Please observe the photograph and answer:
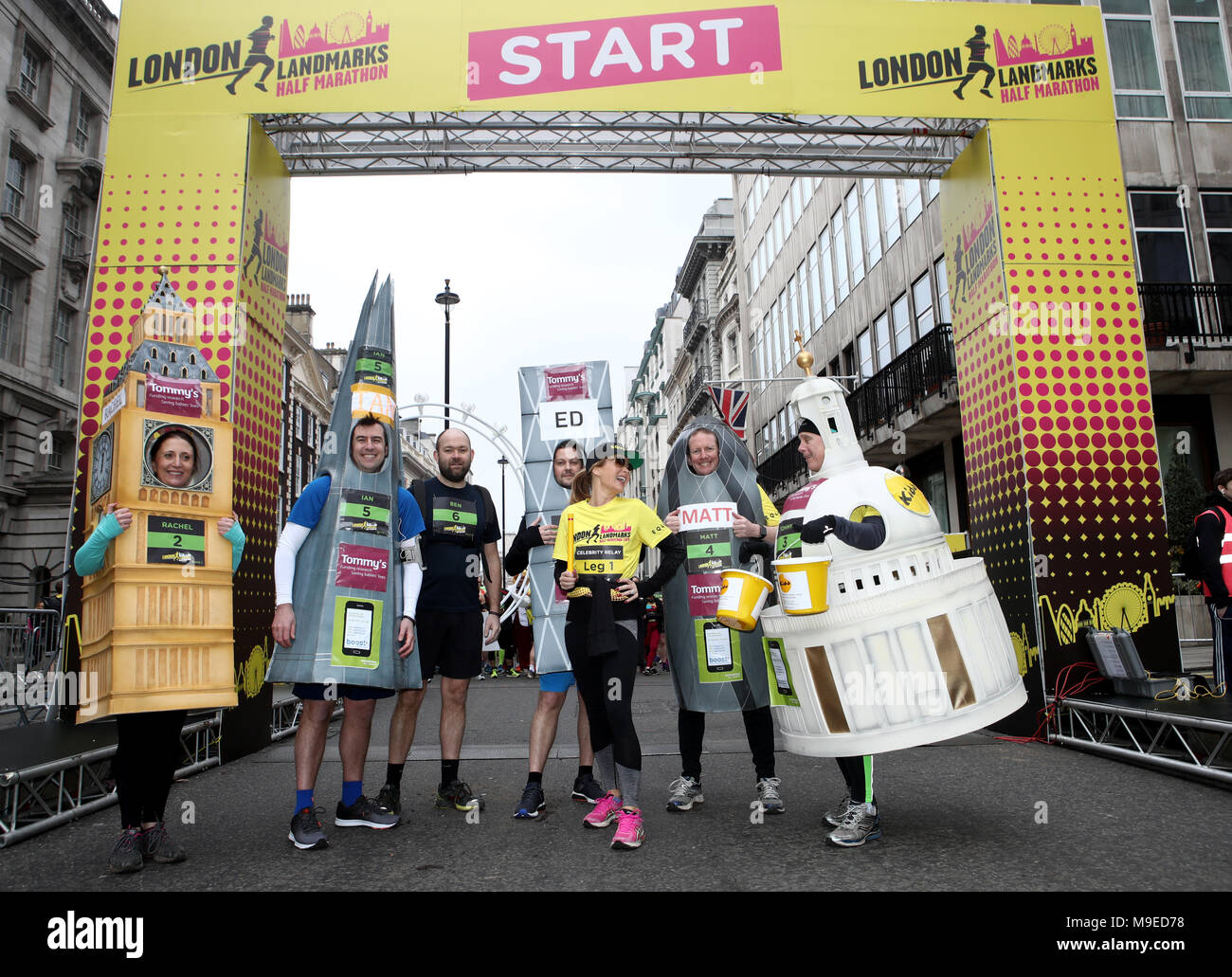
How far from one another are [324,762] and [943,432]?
53.1 feet

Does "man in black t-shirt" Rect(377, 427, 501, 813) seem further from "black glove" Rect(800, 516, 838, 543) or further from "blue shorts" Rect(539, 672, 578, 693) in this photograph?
"black glove" Rect(800, 516, 838, 543)

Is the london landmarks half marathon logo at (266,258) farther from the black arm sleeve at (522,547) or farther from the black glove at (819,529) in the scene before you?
the black glove at (819,529)

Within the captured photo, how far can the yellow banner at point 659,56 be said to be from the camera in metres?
7.70

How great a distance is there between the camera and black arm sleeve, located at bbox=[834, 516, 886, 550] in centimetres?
414

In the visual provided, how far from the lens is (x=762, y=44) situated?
7.93 m

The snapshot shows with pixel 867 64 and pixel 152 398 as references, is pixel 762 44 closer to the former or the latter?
pixel 867 64

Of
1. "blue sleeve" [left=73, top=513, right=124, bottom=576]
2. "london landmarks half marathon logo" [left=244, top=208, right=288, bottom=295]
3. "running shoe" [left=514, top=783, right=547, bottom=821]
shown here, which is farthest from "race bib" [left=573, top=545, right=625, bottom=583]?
"london landmarks half marathon logo" [left=244, top=208, right=288, bottom=295]

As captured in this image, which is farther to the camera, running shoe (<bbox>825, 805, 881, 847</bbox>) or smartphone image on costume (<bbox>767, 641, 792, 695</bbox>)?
smartphone image on costume (<bbox>767, 641, 792, 695</bbox>)

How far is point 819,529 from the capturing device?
416cm

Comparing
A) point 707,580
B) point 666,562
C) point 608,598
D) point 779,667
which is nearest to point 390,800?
point 608,598

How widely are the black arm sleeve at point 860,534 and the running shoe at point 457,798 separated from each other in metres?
2.62

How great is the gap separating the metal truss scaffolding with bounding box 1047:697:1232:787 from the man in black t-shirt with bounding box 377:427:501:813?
4.46 meters

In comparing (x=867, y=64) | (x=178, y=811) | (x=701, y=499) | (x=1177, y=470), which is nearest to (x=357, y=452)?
(x=701, y=499)
